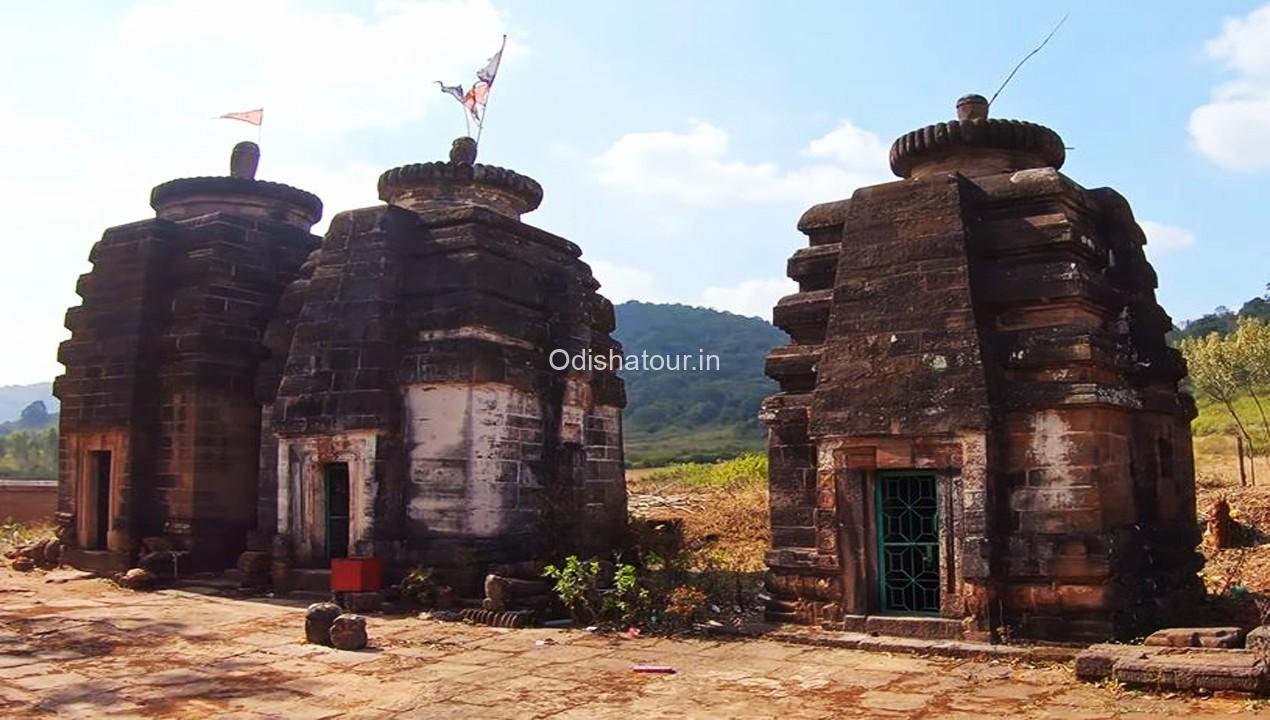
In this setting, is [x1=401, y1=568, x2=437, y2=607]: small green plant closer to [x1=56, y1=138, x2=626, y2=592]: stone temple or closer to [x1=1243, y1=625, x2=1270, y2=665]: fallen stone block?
[x1=56, y1=138, x2=626, y2=592]: stone temple

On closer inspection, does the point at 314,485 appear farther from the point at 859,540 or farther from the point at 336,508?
the point at 859,540

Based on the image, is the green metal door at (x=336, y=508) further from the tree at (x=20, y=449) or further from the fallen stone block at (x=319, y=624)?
the tree at (x=20, y=449)

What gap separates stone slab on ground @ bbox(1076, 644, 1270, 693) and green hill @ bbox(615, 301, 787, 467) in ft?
105

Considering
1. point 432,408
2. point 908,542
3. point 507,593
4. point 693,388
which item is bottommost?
point 507,593

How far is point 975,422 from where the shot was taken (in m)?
9.50

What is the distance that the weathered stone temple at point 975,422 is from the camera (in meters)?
9.42

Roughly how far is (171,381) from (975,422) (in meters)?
11.4

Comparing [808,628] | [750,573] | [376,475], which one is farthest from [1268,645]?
[376,475]

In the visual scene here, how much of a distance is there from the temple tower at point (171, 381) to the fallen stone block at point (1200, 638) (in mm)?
12181

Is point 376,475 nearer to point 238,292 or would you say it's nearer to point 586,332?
point 586,332

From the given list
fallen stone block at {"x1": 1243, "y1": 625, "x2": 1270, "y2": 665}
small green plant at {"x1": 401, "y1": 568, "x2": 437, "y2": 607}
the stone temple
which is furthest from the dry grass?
small green plant at {"x1": 401, "y1": 568, "x2": 437, "y2": 607}

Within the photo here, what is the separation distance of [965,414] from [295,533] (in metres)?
8.22

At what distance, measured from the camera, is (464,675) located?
864cm

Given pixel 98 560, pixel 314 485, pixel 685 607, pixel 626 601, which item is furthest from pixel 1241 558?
pixel 98 560
